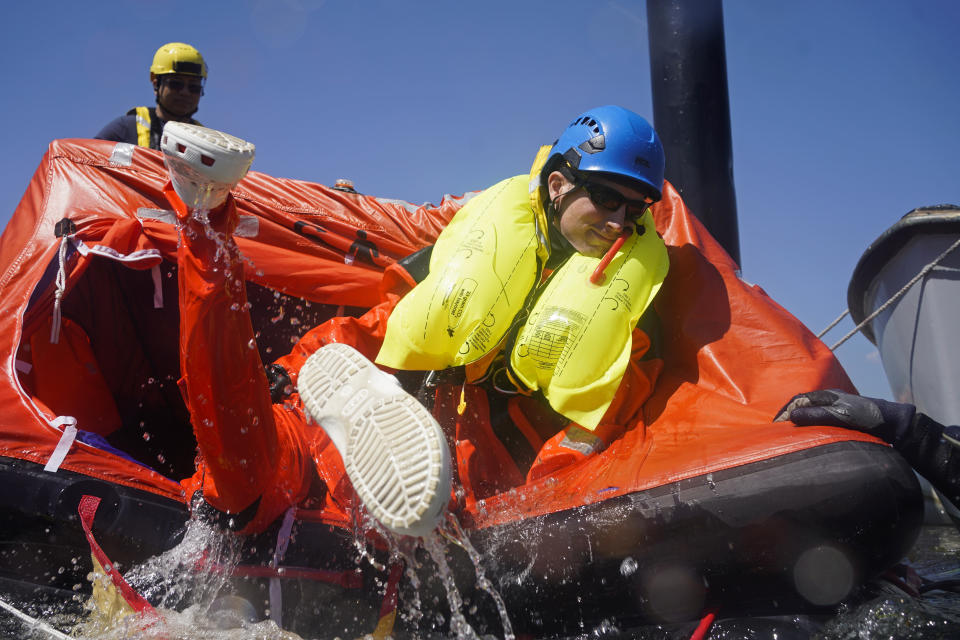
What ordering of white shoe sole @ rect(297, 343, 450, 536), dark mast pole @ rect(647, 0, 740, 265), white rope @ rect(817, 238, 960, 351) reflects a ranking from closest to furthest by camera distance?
white shoe sole @ rect(297, 343, 450, 536) < white rope @ rect(817, 238, 960, 351) < dark mast pole @ rect(647, 0, 740, 265)

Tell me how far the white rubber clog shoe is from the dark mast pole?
2474mm

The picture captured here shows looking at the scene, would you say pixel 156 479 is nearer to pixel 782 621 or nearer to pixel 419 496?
pixel 419 496

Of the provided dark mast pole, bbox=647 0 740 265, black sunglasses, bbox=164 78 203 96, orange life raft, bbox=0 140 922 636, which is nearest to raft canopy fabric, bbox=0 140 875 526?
orange life raft, bbox=0 140 922 636

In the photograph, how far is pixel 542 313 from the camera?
2270 mm

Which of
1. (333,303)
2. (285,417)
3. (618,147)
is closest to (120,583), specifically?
(285,417)

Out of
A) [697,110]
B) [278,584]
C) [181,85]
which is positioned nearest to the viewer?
[278,584]

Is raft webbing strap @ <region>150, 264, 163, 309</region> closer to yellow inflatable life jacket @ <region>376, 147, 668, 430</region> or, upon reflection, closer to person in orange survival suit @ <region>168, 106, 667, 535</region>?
person in orange survival suit @ <region>168, 106, 667, 535</region>

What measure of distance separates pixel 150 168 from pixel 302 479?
1.57m

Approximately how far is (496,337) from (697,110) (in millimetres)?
1957

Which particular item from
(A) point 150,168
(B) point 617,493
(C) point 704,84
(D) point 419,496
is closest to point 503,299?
(B) point 617,493

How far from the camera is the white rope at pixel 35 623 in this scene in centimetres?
184

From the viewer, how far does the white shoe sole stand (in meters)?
1.46

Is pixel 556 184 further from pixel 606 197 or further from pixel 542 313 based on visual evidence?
pixel 542 313

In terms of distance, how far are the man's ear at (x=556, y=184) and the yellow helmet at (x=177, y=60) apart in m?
2.54
